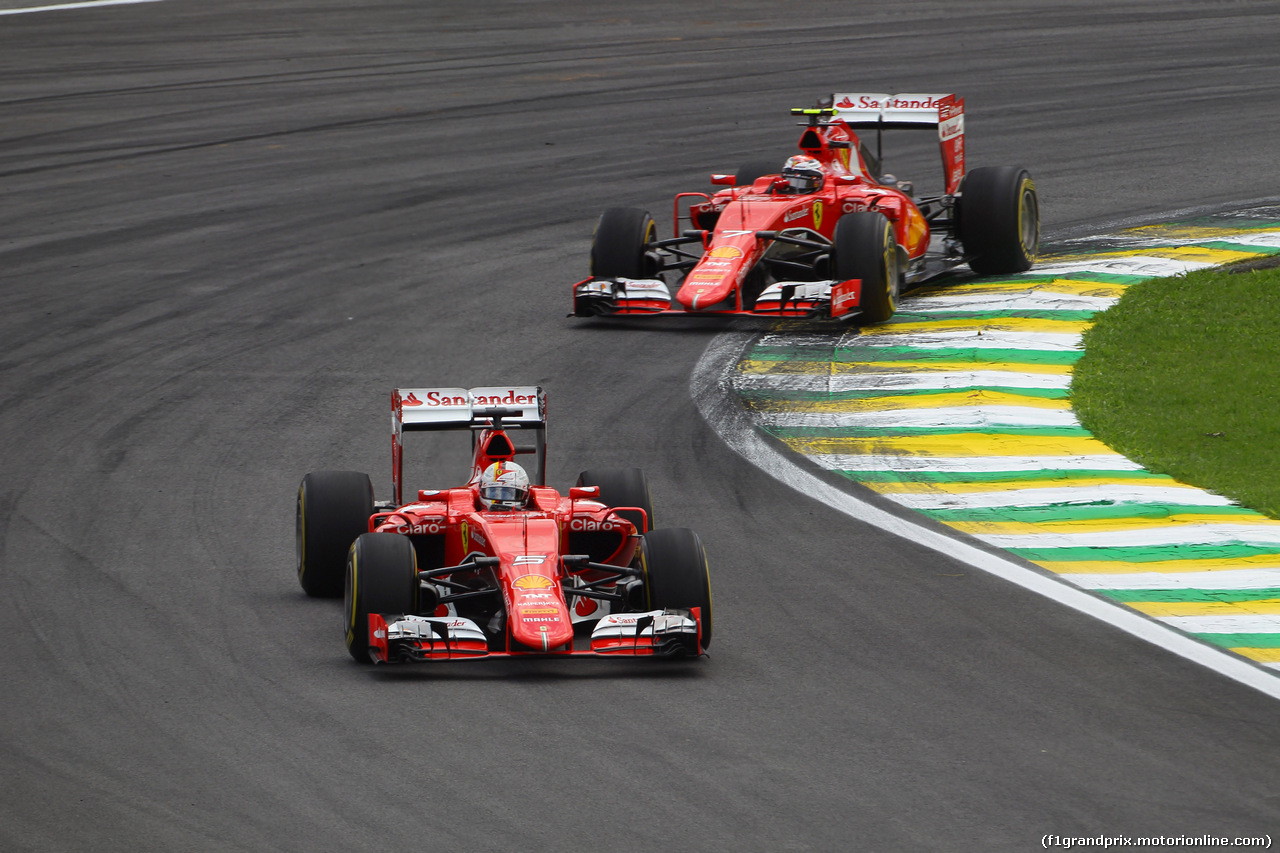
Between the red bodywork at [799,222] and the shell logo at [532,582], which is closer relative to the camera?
the shell logo at [532,582]

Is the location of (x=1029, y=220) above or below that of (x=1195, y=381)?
above

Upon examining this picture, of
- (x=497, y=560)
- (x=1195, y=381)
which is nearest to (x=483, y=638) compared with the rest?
(x=497, y=560)

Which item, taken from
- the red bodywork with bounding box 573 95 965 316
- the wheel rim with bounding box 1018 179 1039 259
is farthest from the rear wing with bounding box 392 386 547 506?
the wheel rim with bounding box 1018 179 1039 259

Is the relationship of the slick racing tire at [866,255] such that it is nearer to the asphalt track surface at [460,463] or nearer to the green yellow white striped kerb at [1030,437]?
the green yellow white striped kerb at [1030,437]

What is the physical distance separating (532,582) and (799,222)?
9091 millimetres

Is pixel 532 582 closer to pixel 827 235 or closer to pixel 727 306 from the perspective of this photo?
pixel 727 306

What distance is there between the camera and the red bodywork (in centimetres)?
1714

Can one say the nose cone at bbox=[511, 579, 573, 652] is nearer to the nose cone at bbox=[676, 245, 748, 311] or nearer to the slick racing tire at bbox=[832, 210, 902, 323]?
the nose cone at bbox=[676, 245, 748, 311]

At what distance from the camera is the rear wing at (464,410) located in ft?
34.5

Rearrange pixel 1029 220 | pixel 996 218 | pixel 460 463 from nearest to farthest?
pixel 460 463
pixel 996 218
pixel 1029 220

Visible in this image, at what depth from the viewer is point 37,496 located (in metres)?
12.7

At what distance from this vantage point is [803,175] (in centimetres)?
1803

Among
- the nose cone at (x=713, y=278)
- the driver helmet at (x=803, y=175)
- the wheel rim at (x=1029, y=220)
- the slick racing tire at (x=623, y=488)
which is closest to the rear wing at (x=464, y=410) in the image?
the slick racing tire at (x=623, y=488)

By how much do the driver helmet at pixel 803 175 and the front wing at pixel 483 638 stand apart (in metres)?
9.44
